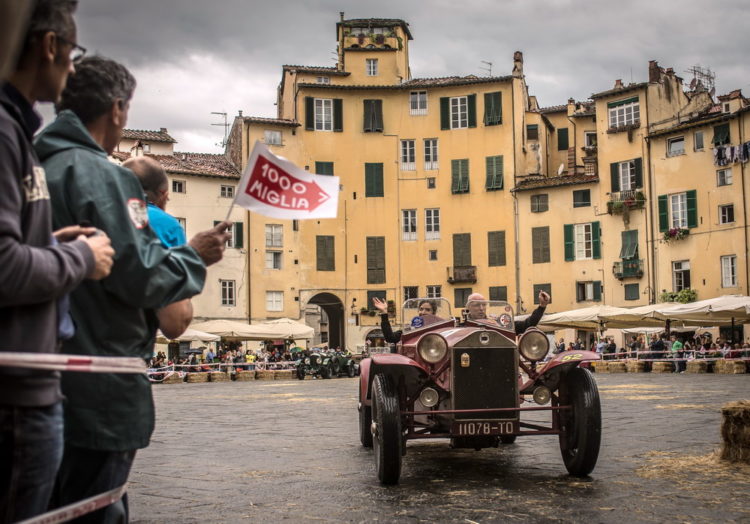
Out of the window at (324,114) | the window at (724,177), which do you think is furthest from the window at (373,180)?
the window at (724,177)

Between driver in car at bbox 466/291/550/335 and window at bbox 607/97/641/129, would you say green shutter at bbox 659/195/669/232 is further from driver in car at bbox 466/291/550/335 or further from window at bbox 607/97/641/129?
driver in car at bbox 466/291/550/335

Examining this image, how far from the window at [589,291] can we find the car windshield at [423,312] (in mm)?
38473

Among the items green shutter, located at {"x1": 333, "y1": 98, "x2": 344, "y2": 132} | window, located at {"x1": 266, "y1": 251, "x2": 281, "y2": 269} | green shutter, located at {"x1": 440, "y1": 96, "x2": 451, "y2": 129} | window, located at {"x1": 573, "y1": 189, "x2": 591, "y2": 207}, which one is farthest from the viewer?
green shutter, located at {"x1": 440, "y1": 96, "x2": 451, "y2": 129}

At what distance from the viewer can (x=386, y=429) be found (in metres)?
6.70

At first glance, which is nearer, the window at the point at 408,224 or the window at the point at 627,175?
the window at the point at 627,175

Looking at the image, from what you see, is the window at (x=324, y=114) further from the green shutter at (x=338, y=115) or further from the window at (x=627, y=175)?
the window at (x=627, y=175)

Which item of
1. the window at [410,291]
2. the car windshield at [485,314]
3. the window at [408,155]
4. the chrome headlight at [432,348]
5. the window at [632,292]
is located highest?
the window at [408,155]

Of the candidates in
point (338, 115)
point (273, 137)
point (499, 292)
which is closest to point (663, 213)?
point (499, 292)

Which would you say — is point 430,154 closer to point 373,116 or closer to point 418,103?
point 418,103

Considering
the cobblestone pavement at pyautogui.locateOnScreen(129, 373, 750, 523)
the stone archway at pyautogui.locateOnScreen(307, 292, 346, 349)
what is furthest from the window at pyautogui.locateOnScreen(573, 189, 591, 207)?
the cobblestone pavement at pyautogui.locateOnScreen(129, 373, 750, 523)

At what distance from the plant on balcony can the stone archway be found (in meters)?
18.3

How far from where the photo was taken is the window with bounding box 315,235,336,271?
51.4 m

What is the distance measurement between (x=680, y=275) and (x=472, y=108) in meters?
15.8

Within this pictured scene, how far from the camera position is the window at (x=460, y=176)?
5141cm
